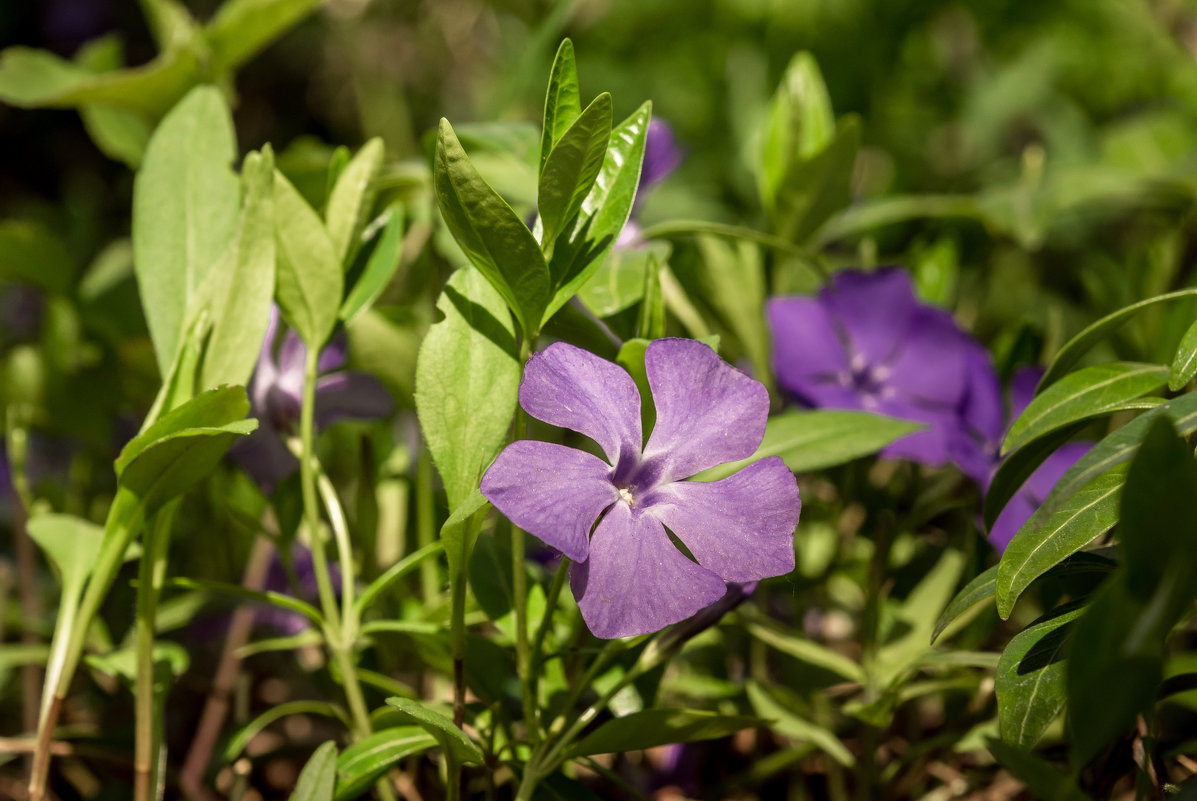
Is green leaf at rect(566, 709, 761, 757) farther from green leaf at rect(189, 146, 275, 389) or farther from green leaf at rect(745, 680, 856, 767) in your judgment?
green leaf at rect(189, 146, 275, 389)

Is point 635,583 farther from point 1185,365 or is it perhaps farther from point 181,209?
point 181,209

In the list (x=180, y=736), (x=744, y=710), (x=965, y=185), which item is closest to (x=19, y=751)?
(x=180, y=736)

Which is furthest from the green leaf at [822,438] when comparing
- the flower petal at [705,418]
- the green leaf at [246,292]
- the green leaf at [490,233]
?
the green leaf at [246,292]

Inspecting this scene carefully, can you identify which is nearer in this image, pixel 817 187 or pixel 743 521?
pixel 743 521

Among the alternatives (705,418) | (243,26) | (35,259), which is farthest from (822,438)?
(35,259)

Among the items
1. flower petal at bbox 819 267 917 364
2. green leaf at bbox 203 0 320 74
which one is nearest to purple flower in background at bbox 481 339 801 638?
flower petal at bbox 819 267 917 364
